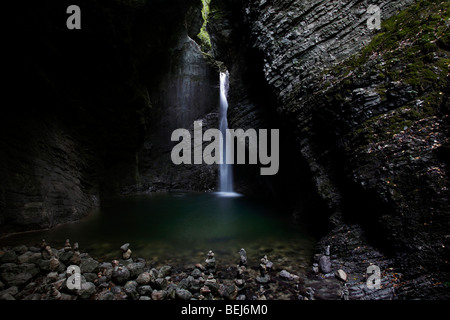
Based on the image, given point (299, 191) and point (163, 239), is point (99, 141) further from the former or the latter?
point (299, 191)

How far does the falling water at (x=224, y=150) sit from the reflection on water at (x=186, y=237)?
32.0 feet

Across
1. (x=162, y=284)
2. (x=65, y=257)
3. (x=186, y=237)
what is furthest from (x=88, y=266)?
(x=186, y=237)

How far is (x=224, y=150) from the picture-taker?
21.2 m

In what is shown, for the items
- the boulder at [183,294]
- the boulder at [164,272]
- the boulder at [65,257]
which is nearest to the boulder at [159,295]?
the boulder at [183,294]

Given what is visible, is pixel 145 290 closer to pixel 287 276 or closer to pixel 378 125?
pixel 287 276

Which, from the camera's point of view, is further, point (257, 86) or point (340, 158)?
point (257, 86)

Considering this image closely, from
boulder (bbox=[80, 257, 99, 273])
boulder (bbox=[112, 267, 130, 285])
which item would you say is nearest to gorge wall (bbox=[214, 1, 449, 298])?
boulder (bbox=[112, 267, 130, 285])

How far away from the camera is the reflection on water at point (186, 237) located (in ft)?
18.1

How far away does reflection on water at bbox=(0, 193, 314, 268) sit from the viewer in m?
5.52

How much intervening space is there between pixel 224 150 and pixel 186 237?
1458cm

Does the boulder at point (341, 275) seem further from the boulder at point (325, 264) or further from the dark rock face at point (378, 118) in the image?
the dark rock face at point (378, 118)

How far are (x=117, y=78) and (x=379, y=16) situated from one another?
1214cm
